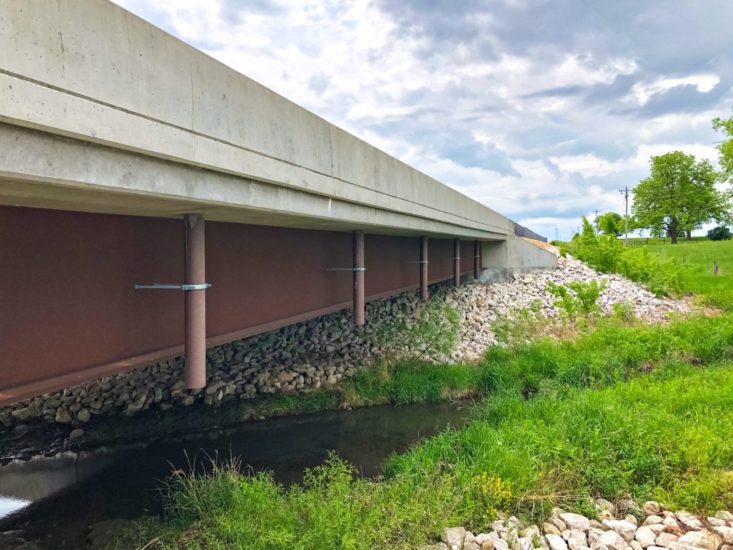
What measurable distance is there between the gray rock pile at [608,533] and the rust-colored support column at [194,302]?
118 inches

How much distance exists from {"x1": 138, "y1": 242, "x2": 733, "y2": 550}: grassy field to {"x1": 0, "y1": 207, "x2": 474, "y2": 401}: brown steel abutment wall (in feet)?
7.11

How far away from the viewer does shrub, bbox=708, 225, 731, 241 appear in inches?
1902

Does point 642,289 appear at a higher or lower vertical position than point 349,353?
higher

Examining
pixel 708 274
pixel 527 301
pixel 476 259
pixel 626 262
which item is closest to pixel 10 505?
pixel 476 259

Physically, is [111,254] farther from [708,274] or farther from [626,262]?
[708,274]

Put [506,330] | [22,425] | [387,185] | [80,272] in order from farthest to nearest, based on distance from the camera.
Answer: [506,330]
[22,425]
[387,185]
[80,272]

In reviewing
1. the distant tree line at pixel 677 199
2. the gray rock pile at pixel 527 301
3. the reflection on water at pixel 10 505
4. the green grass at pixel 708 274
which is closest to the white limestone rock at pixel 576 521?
the reflection on water at pixel 10 505

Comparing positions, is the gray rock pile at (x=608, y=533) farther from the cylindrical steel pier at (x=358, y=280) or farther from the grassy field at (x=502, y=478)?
the cylindrical steel pier at (x=358, y=280)

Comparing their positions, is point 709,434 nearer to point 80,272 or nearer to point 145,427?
point 80,272

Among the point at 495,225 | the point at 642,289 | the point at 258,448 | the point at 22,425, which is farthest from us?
the point at 642,289

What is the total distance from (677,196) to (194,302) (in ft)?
182

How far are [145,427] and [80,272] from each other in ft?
20.3

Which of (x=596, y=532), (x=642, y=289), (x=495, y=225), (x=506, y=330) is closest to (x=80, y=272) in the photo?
(x=596, y=532)

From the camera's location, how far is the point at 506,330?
50.3 ft
